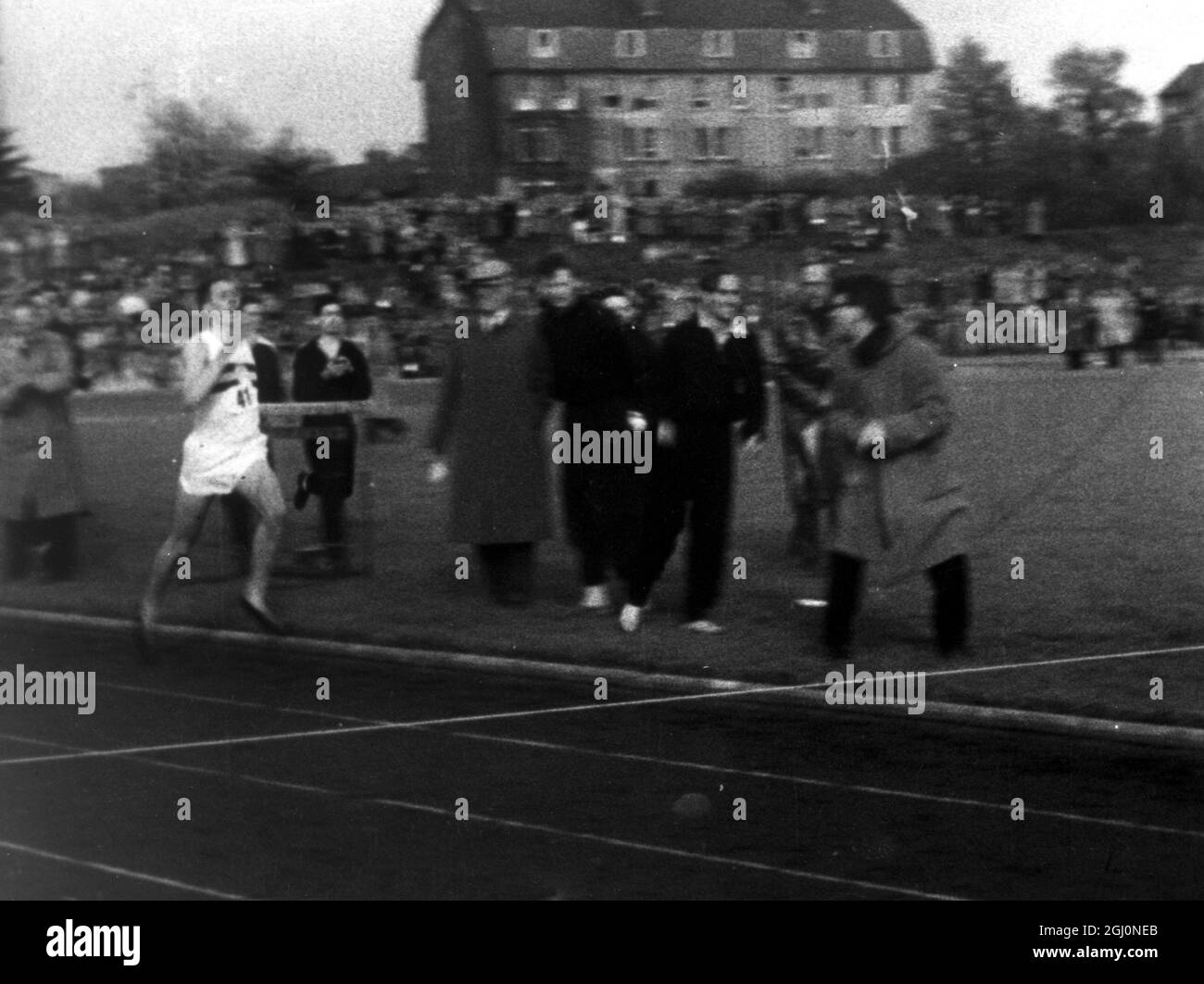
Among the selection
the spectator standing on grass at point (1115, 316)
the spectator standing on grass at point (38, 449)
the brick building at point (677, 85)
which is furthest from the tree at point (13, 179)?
the spectator standing on grass at point (1115, 316)

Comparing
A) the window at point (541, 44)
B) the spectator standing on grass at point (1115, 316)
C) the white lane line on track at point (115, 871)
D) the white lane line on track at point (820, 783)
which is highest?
the window at point (541, 44)

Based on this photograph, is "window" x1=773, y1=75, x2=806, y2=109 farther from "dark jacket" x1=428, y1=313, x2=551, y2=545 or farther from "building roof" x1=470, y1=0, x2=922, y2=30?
"dark jacket" x1=428, y1=313, x2=551, y2=545

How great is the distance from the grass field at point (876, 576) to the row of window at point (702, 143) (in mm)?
1199

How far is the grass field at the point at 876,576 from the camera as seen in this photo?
9.14 meters

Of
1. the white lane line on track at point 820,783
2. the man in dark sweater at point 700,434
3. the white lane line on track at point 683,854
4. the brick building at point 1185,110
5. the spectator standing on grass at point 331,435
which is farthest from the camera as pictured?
the spectator standing on grass at point 331,435

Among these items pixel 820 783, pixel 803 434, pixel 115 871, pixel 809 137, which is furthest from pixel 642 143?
pixel 803 434

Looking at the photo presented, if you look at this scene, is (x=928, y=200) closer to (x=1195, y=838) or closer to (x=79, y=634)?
(x=1195, y=838)

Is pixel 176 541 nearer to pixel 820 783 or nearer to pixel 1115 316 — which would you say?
pixel 820 783

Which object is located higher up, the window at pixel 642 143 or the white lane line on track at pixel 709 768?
the window at pixel 642 143

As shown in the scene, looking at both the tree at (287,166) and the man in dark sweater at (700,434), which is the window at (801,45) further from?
the man in dark sweater at (700,434)

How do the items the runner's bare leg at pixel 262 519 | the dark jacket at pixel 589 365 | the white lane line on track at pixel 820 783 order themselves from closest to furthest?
1. the white lane line on track at pixel 820 783
2. the runner's bare leg at pixel 262 519
3. the dark jacket at pixel 589 365

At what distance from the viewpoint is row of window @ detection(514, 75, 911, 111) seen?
798cm
